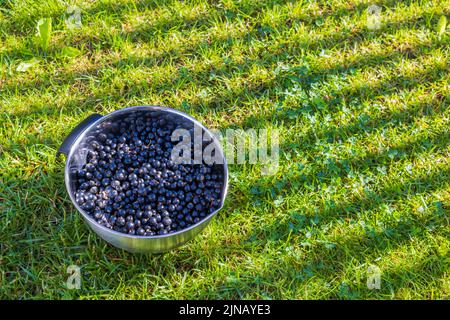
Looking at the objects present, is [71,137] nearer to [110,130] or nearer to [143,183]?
[110,130]

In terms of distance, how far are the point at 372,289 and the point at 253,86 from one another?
62.2 inches

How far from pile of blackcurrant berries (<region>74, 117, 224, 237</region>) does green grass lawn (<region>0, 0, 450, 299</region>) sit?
0.85 ft

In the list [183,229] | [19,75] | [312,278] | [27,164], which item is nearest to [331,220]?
[312,278]

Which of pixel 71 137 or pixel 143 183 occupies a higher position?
pixel 71 137

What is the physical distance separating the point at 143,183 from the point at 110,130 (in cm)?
42

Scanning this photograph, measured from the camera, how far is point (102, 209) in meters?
3.36

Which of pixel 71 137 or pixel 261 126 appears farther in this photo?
pixel 261 126

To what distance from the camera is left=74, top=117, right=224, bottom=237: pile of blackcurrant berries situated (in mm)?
3344

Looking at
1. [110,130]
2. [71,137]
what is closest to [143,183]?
[110,130]

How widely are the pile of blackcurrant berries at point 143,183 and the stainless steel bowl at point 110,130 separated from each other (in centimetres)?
5

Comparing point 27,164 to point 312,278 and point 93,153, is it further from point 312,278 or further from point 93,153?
point 312,278

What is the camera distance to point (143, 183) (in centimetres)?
345

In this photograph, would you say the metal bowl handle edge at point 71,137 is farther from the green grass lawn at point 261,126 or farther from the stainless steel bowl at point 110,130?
the green grass lawn at point 261,126

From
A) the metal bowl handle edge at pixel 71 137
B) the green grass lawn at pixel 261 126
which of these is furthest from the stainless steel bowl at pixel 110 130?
the green grass lawn at pixel 261 126
